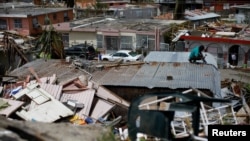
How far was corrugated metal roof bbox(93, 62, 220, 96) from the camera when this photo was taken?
12133 millimetres

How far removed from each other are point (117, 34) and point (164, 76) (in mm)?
14667

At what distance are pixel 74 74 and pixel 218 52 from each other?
1355cm

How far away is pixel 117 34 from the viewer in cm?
2730

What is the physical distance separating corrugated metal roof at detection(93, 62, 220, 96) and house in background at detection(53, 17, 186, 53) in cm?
1219

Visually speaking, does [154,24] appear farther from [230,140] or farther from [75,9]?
[230,140]

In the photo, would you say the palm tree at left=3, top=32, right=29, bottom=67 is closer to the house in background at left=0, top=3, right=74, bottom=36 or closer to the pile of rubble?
the pile of rubble

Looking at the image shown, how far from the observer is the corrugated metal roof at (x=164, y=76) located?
12133 mm

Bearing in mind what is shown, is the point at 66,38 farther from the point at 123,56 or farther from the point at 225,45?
the point at 225,45

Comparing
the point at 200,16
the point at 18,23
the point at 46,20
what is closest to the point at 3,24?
the point at 18,23

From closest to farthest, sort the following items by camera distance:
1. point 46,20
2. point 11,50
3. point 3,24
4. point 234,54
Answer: point 11,50
point 234,54
point 46,20
point 3,24

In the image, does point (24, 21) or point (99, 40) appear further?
point (24, 21)

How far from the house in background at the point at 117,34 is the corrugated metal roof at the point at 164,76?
12.2 metres

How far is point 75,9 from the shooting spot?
4447 centimetres

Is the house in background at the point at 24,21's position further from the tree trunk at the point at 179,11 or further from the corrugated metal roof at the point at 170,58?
the corrugated metal roof at the point at 170,58
